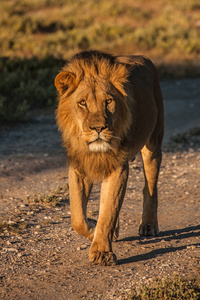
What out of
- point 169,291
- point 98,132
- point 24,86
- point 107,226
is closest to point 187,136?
point 24,86

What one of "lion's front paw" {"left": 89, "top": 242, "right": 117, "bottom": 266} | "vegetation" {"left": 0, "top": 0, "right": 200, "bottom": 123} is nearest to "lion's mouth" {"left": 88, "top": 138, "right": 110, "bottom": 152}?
→ "lion's front paw" {"left": 89, "top": 242, "right": 117, "bottom": 266}

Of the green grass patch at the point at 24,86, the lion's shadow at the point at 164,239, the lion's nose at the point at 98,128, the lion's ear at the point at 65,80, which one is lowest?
the green grass patch at the point at 24,86

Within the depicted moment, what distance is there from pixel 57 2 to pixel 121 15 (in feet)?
20.2

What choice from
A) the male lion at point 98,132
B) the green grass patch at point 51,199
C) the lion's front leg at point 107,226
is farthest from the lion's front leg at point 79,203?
the green grass patch at point 51,199

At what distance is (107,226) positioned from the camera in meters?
4.45

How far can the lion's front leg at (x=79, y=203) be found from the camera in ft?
15.2

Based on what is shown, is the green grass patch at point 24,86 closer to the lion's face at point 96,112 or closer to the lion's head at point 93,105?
the lion's head at point 93,105

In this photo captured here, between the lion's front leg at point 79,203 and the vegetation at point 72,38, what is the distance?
138 inches

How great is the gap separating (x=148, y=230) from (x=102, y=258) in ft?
3.54

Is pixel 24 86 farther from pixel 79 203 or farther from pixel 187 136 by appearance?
pixel 79 203

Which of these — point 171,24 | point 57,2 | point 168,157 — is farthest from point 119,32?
point 168,157

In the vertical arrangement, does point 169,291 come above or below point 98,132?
below

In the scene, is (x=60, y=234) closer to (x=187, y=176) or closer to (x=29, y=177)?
(x=29, y=177)

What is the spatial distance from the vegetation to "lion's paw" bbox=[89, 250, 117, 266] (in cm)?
407
